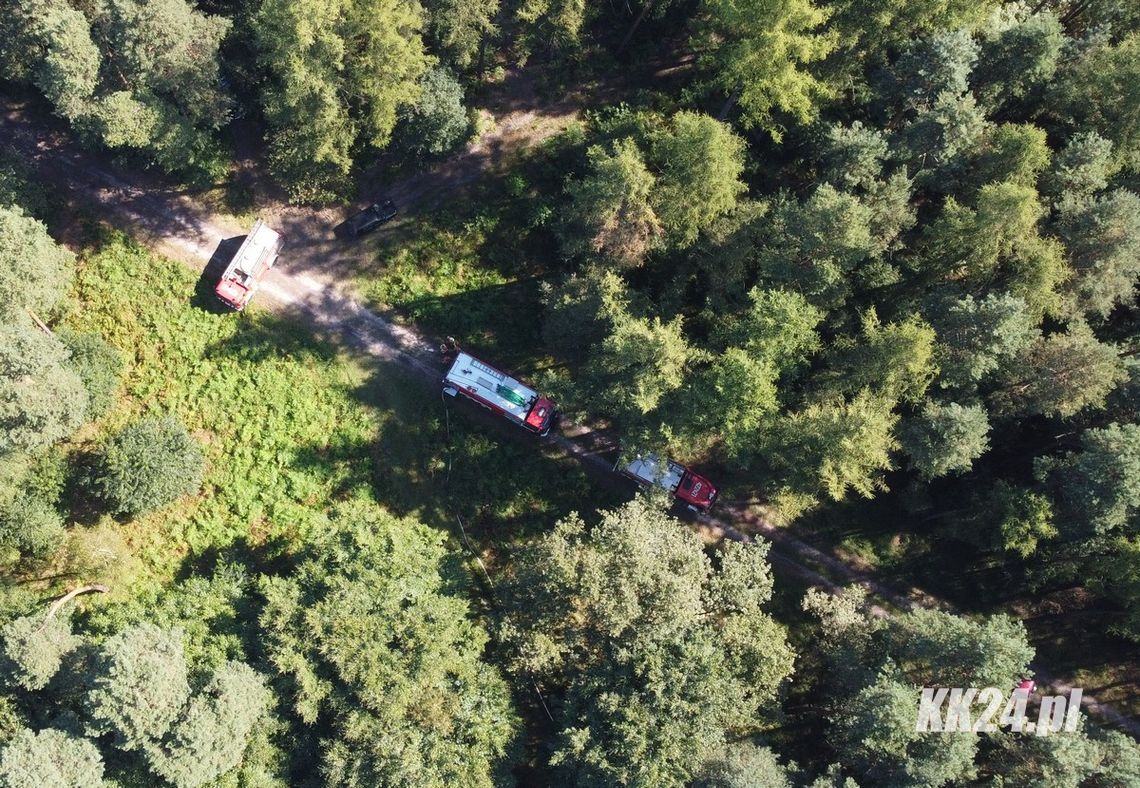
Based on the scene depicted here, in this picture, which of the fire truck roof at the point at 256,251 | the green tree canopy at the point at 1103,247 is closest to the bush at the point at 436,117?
the fire truck roof at the point at 256,251

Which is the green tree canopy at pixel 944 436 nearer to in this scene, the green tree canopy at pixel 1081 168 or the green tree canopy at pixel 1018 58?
the green tree canopy at pixel 1081 168

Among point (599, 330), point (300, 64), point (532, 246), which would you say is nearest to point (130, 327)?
point (300, 64)

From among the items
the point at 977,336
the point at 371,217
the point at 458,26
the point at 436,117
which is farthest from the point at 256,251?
the point at 977,336

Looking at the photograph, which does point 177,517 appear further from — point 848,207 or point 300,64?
point 848,207

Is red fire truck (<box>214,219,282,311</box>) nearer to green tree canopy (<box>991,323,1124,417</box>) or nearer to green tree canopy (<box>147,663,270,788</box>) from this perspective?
green tree canopy (<box>147,663,270,788</box>)

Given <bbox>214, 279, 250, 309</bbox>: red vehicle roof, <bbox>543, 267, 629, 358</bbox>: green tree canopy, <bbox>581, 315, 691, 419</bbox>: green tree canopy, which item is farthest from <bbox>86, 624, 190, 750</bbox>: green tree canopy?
<bbox>543, 267, 629, 358</bbox>: green tree canopy

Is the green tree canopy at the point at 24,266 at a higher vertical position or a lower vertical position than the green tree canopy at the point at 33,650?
higher
